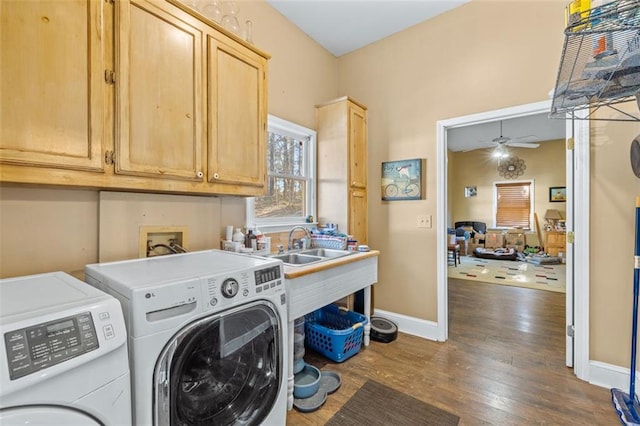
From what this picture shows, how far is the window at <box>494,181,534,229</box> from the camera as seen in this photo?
7.38m

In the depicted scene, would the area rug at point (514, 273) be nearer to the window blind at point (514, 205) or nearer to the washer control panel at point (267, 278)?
the window blind at point (514, 205)

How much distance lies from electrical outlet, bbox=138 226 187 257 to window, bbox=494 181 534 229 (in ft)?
27.2

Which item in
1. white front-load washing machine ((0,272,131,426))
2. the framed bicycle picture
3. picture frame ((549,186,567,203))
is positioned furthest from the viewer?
picture frame ((549,186,567,203))

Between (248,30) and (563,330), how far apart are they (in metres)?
3.98

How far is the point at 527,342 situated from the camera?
2623 mm

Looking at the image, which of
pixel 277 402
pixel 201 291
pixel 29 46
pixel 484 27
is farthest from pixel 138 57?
pixel 484 27

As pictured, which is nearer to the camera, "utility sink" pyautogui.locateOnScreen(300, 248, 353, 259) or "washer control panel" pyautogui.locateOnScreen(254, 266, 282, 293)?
"washer control panel" pyautogui.locateOnScreen(254, 266, 282, 293)

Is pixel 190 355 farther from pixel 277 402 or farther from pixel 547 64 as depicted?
pixel 547 64

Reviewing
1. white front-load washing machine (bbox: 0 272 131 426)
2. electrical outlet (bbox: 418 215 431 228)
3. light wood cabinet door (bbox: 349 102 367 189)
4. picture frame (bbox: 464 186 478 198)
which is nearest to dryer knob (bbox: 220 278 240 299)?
white front-load washing machine (bbox: 0 272 131 426)

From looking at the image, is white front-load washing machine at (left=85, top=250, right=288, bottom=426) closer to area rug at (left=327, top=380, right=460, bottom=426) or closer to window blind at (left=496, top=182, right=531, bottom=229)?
area rug at (left=327, top=380, right=460, bottom=426)

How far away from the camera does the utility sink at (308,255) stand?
7.79 ft

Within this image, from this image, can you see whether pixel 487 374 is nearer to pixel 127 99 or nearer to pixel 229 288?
pixel 229 288

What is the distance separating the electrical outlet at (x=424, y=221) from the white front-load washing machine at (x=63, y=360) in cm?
254

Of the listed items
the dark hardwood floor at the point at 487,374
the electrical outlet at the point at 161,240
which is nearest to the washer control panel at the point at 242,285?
the electrical outlet at the point at 161,240
